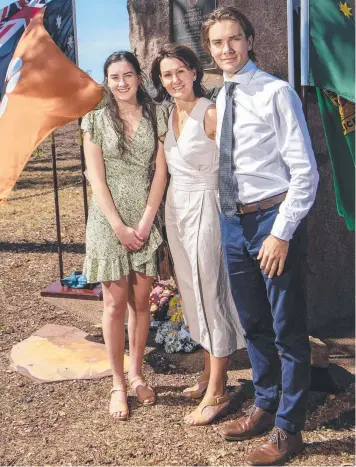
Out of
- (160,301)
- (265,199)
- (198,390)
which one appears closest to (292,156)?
(265,199)

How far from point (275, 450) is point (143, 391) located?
101cm

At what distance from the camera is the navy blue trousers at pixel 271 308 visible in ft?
9.77

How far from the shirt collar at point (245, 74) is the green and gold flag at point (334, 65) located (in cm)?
62

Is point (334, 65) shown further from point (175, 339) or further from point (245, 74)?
point (175, 339)

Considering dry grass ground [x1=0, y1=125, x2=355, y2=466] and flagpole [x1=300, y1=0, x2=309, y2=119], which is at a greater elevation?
flagpole [x1=300, y1=0, x2=309, y2=119]

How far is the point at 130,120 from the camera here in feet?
11.6

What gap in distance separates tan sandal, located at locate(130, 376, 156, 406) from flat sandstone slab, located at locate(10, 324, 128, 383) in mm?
453

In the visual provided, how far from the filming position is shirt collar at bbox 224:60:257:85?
2967 mm

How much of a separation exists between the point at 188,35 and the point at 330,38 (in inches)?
64.8

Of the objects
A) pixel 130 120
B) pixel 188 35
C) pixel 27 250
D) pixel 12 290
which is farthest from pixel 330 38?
pixel 27 250

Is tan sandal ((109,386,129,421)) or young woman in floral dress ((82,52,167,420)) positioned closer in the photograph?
young woman in floral dress ((82,52,167,420))

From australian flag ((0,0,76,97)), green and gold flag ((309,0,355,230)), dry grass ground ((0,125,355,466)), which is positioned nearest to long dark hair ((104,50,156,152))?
green and gold flag ((309,0,355,230))

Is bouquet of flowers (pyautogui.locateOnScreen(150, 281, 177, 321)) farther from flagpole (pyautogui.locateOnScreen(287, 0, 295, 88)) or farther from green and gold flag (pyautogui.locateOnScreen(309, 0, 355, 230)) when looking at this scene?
flagpole (pyautogui.locateOnScreen(287, 0, 295, 88))

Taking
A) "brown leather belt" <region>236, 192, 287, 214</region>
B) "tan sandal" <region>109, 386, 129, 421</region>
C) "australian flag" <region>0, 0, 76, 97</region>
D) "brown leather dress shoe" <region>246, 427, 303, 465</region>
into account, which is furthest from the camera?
"australian flag" <region>0, 0, 76, 97</region>
